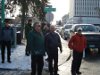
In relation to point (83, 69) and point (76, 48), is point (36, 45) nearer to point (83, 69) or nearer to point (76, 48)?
point (76, 48)

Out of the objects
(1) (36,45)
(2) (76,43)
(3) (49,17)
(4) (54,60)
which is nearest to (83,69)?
(2) (76,43)

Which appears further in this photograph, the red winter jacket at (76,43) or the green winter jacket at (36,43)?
the red winter jacket at (76,43)

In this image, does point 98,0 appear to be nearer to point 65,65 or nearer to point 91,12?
point 91,12

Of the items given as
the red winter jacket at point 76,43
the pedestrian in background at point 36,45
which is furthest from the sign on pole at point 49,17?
the pedestrian in background at point 36,45

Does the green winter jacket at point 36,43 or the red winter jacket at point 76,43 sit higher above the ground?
the green winter jacket at point 36,43

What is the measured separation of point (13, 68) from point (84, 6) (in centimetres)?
13426

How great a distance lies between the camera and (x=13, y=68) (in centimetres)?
1566

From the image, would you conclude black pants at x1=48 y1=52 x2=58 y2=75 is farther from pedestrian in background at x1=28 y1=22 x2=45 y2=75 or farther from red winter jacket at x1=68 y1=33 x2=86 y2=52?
pedestrian in background at x1=28 y1=22 x2=45 y2=75

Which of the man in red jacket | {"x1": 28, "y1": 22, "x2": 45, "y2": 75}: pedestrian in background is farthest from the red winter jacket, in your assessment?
{"x1": 28, "y1": 22, "x2": 45, "y2": 75}: pedestrian in background

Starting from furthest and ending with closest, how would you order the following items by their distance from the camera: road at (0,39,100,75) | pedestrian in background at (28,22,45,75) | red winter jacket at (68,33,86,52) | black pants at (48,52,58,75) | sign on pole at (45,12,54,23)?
sign on pole at (45,12,54,23) < road at (0,39,100,75) < red winter jacket at (68,33,86,52) < black pants at (48,52,58,75) < pedestrian in background at (28,22,45,75)

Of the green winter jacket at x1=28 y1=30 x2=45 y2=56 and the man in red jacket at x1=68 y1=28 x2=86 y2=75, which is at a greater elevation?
the green winter jacket at x1=28 y1=30 x2=45 y2=56

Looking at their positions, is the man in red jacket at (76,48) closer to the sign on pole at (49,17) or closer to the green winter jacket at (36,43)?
the green winter jacket at (36,43)

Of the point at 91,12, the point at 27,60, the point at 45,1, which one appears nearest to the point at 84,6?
the point at 91,12

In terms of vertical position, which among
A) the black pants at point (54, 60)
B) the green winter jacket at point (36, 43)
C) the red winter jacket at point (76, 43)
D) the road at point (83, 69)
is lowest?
the road at point (83, 69)
